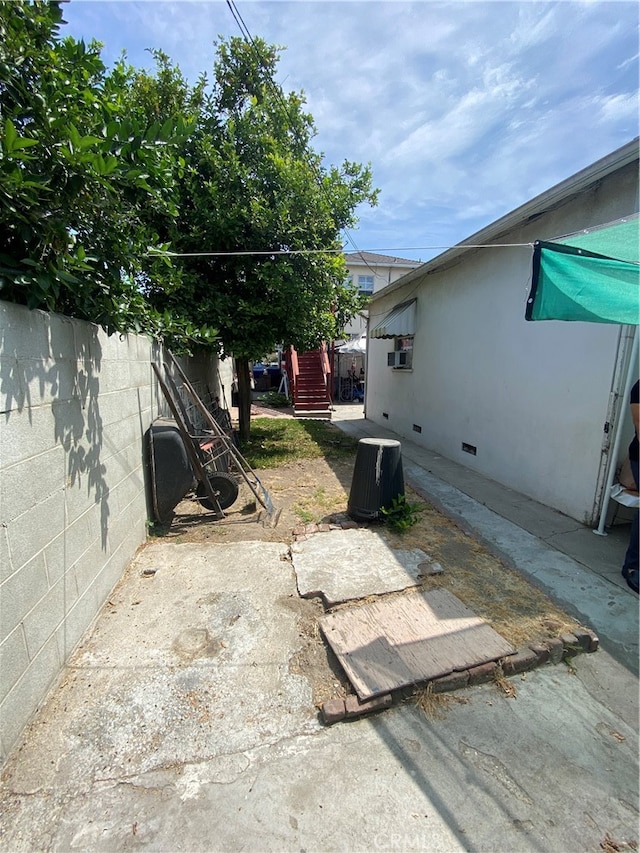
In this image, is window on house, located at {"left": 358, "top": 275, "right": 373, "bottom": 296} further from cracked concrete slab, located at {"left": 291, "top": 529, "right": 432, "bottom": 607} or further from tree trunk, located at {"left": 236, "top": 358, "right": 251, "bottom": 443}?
cracked concrete slab, located at {"left": 291, "top": 529, "right": 432, "bottom": 607}

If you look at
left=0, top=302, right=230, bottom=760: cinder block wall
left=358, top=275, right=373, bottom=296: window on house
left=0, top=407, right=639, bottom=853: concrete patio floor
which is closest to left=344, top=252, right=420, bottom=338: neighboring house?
left=358, top=275, right=373, bottom=296: window on house

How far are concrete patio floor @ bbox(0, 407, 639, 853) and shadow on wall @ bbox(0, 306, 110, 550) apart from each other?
3.23 ft

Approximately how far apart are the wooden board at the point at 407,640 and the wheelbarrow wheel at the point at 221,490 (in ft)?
6.91

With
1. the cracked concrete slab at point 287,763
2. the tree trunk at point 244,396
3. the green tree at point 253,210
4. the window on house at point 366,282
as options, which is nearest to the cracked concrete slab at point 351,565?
the cracked concrete slab at point 287,763

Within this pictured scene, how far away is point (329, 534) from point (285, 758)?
2155 millimetres

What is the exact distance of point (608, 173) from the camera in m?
3.27

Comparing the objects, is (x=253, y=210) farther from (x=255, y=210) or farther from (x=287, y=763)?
(x=287, y=763)

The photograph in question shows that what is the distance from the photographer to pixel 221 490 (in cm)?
429

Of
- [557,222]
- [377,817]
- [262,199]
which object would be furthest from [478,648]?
[262,199]

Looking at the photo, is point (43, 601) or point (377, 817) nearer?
point (377, 817)

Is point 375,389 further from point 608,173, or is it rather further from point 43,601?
point 43,601

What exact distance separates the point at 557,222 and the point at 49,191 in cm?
459

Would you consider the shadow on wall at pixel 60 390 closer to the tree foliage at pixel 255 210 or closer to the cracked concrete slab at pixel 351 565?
the cracked concrete slab at pixel 351 565

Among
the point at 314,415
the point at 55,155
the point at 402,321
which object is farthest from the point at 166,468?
the point at 314,415
